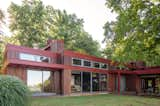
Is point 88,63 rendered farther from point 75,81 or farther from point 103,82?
point 103,82

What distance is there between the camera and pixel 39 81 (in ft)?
58.1

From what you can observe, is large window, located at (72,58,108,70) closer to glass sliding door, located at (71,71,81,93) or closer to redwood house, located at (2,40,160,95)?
redwood house, located at (2,40,160,95)

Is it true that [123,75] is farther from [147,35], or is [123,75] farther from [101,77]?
[147,35]

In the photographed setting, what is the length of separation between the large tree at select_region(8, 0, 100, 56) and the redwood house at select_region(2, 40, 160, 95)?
407 inches

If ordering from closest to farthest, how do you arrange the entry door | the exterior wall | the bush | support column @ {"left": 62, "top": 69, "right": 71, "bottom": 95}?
the bush < the exterior wall < support column @ {"left": 62, "top": 69, "right": 71, "bottom": 95} < the entry door

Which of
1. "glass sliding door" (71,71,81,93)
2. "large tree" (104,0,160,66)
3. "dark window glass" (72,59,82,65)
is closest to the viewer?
"large tree" (104,0,160,66)

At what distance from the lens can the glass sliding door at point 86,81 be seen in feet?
67.7

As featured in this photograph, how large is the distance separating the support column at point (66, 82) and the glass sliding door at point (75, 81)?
522mm

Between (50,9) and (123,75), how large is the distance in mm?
18562

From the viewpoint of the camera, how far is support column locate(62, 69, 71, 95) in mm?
18859

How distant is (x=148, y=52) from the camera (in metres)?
11.2

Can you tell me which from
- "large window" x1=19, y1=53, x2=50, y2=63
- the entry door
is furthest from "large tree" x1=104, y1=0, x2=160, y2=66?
the entry door

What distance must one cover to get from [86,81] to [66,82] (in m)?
2.65

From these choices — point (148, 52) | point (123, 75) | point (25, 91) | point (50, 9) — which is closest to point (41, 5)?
point (50, 9)
